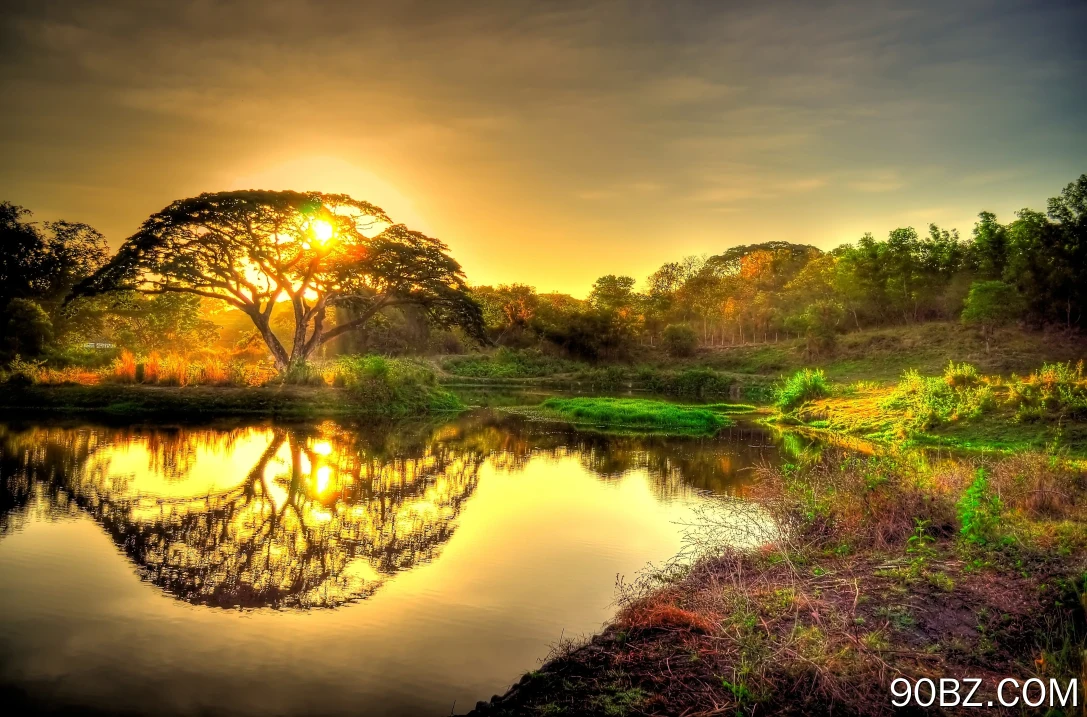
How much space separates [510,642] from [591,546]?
3.99 metres

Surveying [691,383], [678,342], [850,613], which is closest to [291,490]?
[850,613]

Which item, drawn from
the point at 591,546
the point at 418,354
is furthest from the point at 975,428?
the point at 418,354

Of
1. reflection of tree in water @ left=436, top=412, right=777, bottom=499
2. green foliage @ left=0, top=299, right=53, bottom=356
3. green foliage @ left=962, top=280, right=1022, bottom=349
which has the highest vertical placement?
green foliage @ left=962, top=280, right=1022, bottom=349

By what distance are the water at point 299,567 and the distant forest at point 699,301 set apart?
2200 cm

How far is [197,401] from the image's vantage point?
25219 millimetres

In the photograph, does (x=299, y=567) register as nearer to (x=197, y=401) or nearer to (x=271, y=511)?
(x=271, y=511)

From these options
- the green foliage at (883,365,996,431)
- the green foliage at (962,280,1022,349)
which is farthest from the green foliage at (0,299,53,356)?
the green foliage at (962,280,1022,349)

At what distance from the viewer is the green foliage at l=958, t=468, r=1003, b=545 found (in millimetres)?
8711

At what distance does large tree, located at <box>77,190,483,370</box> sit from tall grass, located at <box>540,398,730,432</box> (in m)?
8.00

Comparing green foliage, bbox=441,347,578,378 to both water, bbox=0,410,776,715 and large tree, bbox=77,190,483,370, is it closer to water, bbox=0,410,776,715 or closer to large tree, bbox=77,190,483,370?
large tree, bbox=77,190,483,370

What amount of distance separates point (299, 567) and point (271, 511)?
10.7 ft

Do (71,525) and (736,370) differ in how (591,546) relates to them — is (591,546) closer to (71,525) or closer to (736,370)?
(71,525)

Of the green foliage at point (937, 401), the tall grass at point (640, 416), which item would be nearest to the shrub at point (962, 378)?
the green foliage at point (937, 401)

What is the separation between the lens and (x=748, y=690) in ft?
17.9
